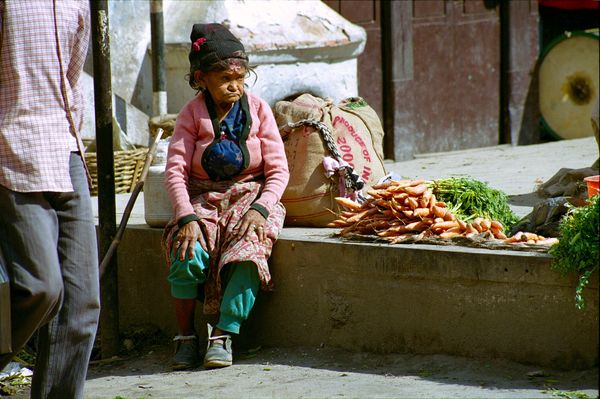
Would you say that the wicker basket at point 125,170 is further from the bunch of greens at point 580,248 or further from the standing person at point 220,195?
the bunch of greens at point 580,248

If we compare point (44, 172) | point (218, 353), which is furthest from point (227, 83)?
point (44, 172)

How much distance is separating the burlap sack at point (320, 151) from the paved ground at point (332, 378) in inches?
28.5

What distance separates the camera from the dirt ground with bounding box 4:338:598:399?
4602 mm

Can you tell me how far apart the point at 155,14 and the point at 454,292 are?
365cm

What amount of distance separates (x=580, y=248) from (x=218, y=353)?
1.68 metres

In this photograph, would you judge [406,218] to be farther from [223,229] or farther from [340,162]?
[223,229]

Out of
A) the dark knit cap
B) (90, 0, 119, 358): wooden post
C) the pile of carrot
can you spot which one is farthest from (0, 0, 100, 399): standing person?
the pile of carrot

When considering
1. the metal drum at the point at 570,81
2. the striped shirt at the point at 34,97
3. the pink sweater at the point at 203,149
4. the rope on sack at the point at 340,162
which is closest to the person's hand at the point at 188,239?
the pink sweater at the point at 203,149

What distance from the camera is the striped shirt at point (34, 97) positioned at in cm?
402

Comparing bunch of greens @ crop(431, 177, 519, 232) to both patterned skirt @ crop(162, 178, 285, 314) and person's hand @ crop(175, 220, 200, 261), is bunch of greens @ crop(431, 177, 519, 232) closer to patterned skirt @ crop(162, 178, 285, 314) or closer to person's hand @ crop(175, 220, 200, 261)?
patterned skirt @ crop(162, 178, 285, 314)

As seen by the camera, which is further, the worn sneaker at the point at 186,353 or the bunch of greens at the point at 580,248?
the worn sneaker at the point at 186,353

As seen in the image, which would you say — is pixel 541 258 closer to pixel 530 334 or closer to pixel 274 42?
pixel 530 334

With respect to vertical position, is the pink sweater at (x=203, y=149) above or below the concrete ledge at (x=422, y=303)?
above

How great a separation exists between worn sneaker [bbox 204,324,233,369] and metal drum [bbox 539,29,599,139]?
6.76 meters
